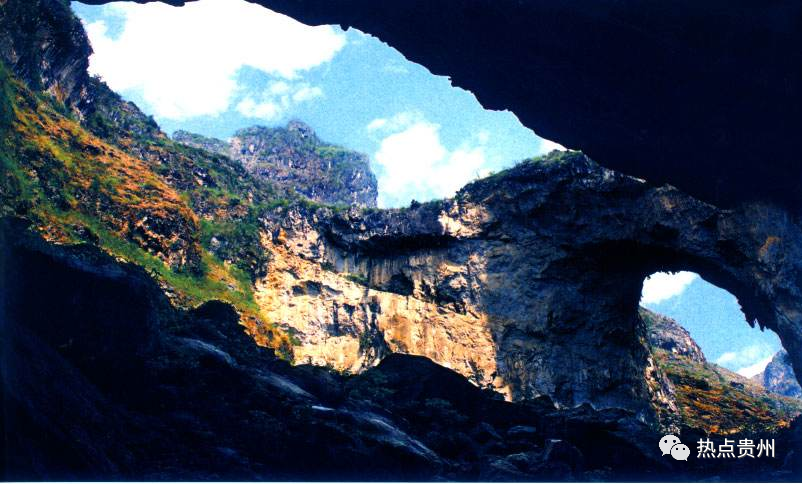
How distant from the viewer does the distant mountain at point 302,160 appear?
235 feet

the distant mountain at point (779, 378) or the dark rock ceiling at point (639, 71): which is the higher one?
the dark rock ceiling at point (639, 71)

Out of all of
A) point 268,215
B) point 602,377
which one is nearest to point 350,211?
point 268,215

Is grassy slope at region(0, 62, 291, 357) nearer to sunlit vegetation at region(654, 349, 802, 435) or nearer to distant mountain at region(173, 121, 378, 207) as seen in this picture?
sunlit vegetation at region(654, 349, 802, 435)

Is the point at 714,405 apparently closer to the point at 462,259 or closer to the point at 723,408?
the point at 723,408

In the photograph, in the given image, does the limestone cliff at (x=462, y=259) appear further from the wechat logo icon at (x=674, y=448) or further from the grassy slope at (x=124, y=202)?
the wechat logo icon at (x=674, y=448)

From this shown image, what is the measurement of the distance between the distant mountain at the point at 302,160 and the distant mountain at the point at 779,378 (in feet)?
136

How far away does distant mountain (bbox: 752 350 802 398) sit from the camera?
165ft

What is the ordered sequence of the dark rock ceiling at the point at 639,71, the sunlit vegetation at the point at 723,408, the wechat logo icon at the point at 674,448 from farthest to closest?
the sunlit vegetation at the point at 723,408, the dark rock ceiling at the point at 639,71, the wechat logo icon at the point at 674,448

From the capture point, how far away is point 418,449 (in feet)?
47.4

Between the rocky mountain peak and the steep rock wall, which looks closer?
the steep rock wall

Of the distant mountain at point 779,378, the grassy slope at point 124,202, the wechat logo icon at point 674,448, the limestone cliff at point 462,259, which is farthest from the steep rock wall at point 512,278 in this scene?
the distant mountain at point 779,378

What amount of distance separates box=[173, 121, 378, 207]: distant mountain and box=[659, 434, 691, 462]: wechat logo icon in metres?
55.9

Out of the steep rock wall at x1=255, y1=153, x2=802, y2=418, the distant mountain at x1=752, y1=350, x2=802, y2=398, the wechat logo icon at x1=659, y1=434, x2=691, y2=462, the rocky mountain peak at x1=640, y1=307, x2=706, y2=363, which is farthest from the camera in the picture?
the distant mountain at x1=752, y1=350, x2=802, y2=398

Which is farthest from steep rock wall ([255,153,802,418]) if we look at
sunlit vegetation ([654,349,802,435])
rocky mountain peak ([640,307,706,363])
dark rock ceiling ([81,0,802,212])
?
rocky mountain peak ([640,307,706,363])
